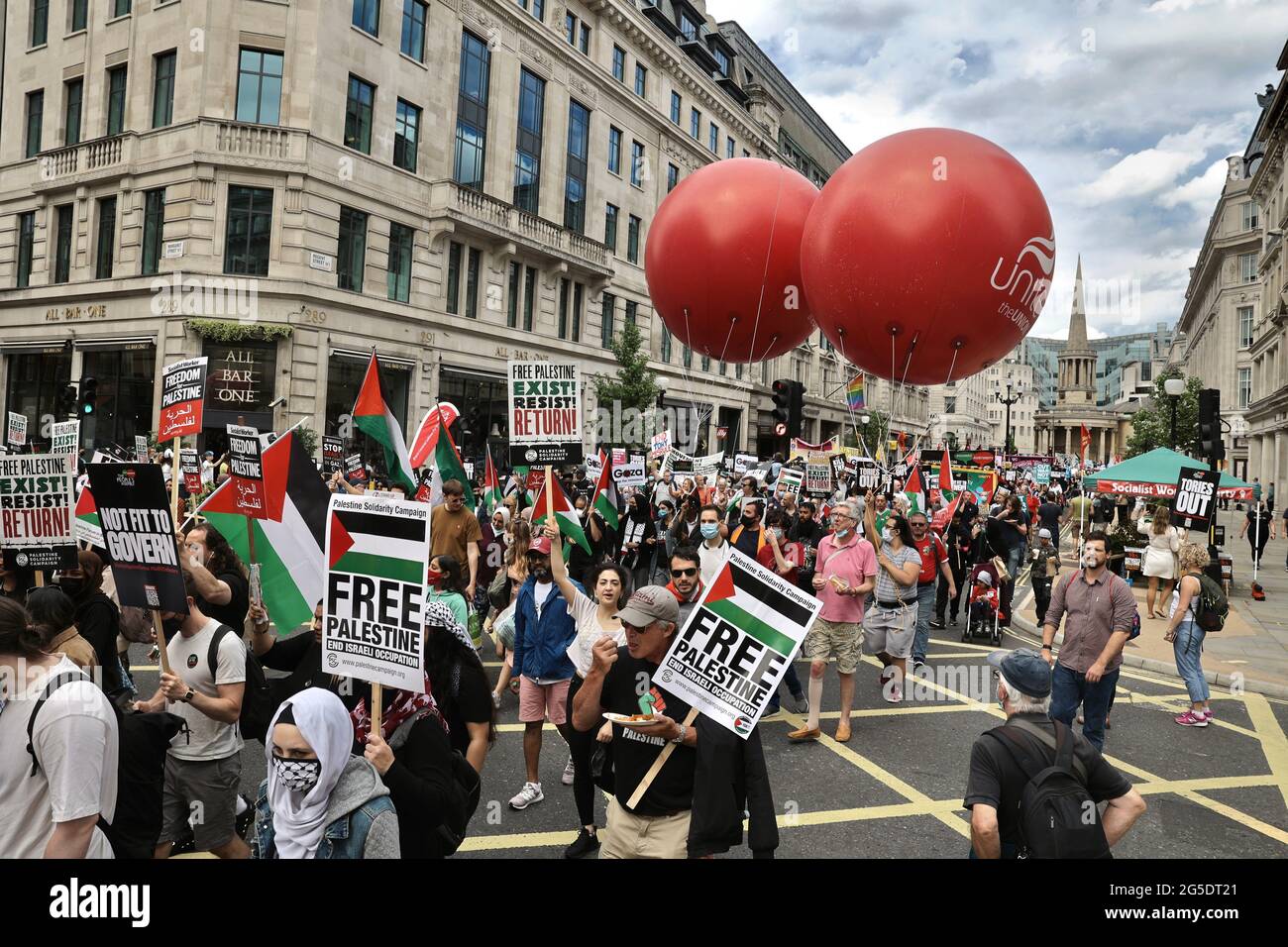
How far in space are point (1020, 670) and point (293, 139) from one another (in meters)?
26.7

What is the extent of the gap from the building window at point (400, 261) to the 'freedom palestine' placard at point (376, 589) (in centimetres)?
2620

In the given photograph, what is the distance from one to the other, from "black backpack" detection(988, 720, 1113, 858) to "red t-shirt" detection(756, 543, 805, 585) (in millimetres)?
5158

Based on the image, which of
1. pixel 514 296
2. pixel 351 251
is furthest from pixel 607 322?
pixel 351 251

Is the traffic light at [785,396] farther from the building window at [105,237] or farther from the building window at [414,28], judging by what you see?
the building window at [105,237]

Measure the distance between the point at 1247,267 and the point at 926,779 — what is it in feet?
230

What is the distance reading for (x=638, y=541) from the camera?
12.6 metres

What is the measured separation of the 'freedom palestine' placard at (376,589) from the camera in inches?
129

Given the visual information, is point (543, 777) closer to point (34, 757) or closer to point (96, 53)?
Result: point (34, 757)

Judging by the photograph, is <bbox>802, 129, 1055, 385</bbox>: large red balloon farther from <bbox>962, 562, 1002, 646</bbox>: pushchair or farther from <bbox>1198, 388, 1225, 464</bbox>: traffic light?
<bbox>1198, 388, 1225, 464</bbox>: traffic light

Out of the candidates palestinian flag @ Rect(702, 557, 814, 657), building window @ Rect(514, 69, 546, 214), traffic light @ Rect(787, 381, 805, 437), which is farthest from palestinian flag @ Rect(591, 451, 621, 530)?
building window @ Rect(514, 69, 546, 214)

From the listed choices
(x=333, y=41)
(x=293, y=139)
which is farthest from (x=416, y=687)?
(x=333, y=41)

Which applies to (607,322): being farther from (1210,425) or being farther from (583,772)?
(583,772)

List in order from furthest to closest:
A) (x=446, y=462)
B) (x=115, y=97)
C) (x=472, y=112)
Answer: (x=472, y=112) < (x=115, y=97) < (x=446, y=462)
